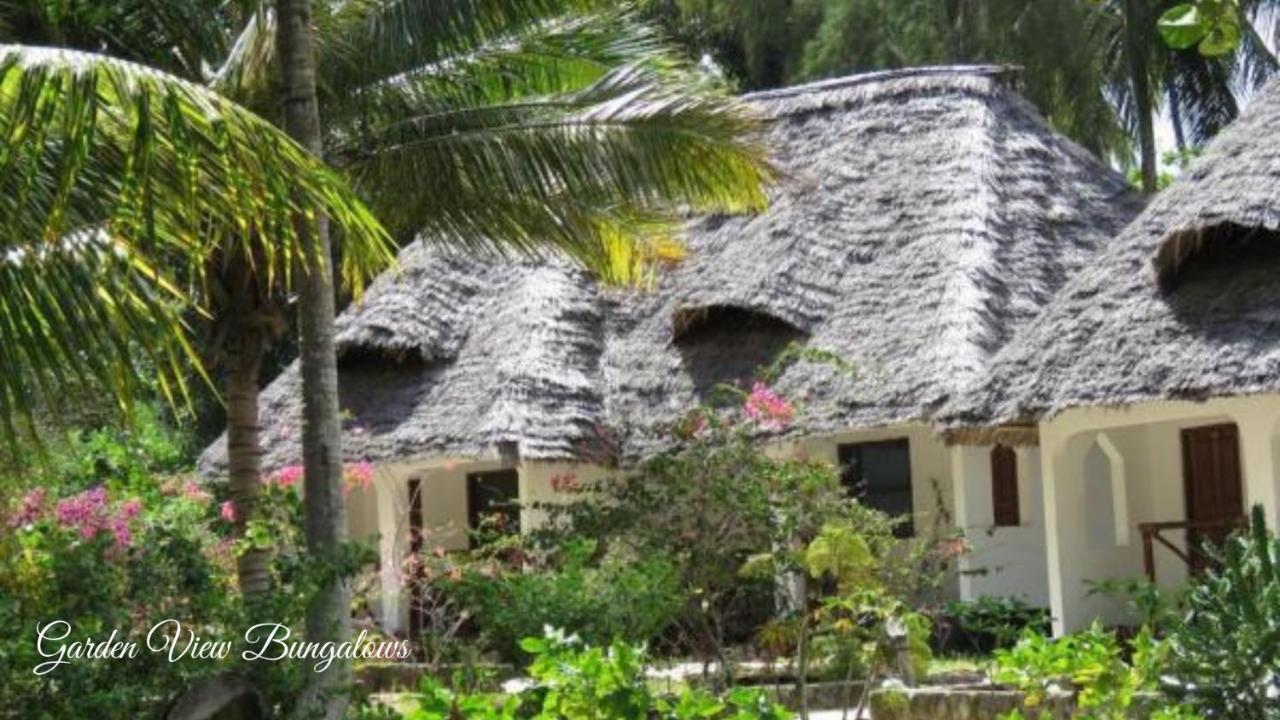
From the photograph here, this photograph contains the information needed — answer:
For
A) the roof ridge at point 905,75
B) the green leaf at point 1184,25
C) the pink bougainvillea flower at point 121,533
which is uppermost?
the roof ridge at point 905,75

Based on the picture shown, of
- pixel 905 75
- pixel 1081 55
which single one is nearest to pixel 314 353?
pixel 905 75

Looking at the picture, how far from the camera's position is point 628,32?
1296 cm

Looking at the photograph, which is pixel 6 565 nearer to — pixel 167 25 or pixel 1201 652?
pixel 167 25

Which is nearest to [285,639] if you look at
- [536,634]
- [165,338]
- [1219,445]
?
[165,338]

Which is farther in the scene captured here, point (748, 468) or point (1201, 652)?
point (748, 468)

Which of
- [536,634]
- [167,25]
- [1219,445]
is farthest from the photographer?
[1219,445]

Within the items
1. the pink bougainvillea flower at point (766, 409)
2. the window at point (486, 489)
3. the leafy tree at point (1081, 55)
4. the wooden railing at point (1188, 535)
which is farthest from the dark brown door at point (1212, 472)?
the leafy tree at point (1081, 55)

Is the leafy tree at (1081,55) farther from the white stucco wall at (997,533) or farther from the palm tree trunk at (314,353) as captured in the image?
the palm tree trunk at (314,353)

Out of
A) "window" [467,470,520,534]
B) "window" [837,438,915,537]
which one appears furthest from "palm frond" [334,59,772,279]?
"window" [467,470,520,534]

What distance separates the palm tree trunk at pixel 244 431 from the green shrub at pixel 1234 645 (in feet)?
18.5

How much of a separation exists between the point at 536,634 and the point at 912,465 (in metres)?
6.09

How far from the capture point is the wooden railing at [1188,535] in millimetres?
15266

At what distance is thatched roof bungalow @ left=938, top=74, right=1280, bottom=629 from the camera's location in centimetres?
1371

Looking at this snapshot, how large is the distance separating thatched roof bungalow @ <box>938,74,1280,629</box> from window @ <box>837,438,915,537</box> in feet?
6.77
